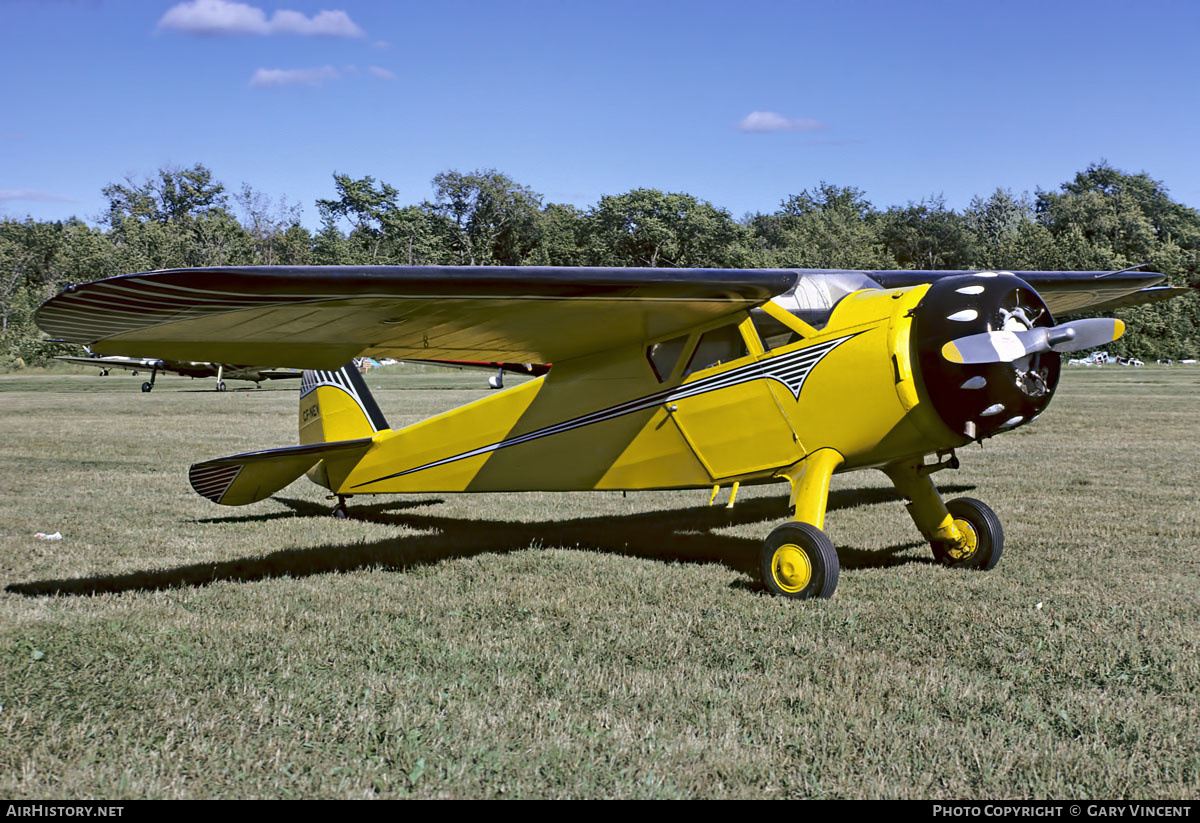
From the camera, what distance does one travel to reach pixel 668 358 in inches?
297

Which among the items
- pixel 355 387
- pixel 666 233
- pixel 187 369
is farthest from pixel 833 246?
pixel 355 387

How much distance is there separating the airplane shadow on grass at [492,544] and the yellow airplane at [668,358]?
0.65m

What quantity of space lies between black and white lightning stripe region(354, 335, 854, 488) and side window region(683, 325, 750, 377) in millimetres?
132

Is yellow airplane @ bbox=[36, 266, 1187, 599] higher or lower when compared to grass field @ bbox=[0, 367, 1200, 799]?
higher

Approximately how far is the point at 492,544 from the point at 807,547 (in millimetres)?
3474

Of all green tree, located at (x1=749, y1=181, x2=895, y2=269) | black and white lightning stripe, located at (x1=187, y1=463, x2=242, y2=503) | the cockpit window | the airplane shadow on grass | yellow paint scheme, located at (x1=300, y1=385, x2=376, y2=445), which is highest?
green tree, located at (x1=749, y1=181, x2=895, y2=269)

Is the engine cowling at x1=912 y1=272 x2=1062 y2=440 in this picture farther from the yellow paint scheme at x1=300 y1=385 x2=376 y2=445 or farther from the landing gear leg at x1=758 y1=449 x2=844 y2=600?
the yellow paint scheme at x1=300 y1=385 x2=376 y2=445

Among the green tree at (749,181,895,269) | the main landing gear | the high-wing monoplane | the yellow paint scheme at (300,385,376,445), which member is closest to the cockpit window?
the main landing gear

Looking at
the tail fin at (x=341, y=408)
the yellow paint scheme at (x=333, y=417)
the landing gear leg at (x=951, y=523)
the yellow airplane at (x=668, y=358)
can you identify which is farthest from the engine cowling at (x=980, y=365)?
the yellow paint scheme at (x=333, y=417)

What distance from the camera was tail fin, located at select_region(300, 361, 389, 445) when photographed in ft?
31.9

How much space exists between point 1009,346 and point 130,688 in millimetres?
5222

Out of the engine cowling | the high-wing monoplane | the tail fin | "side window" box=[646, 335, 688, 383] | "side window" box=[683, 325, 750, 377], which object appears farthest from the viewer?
the high-wing monoplane

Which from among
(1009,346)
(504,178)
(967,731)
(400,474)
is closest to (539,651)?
(967,731)
